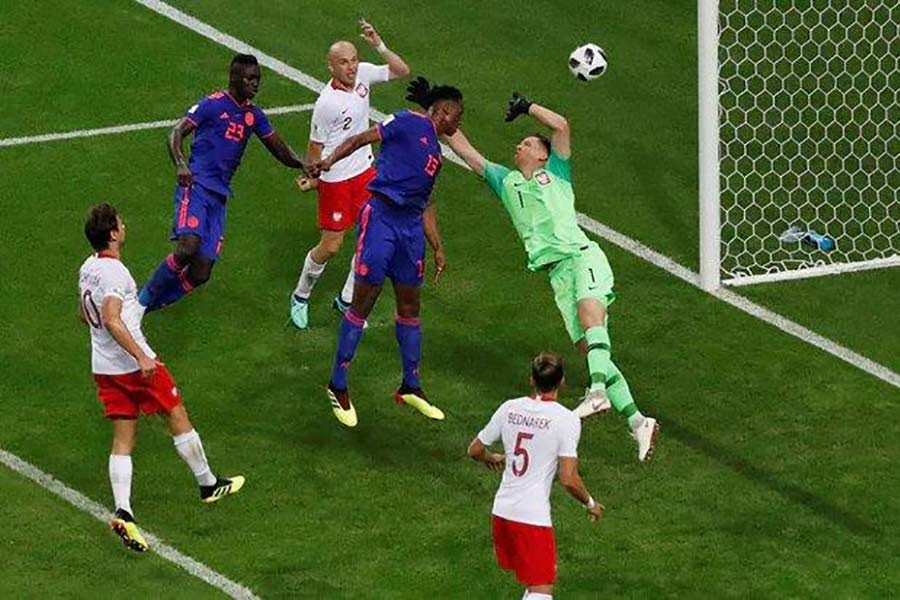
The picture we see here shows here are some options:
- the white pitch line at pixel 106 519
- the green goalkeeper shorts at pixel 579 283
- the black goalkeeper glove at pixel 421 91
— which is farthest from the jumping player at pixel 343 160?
the white pitch line at pixel 106 519

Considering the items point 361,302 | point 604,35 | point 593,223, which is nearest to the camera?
point 361,302

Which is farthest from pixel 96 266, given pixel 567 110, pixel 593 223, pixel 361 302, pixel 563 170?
pixel 567 110

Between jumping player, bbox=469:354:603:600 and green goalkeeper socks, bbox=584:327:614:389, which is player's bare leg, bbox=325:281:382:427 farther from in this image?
jumping player, bbox=469:354:603:600

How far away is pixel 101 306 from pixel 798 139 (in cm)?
908

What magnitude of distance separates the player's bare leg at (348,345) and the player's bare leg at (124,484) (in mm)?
2104

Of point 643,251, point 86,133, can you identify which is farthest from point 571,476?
point 86,133

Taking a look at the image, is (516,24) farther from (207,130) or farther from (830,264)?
(207,130)

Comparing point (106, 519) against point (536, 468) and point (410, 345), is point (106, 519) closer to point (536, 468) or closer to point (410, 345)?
point (410, 345)

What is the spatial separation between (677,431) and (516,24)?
313 inches

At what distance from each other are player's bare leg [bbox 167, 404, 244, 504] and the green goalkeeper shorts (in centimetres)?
262

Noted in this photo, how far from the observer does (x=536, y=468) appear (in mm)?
14117

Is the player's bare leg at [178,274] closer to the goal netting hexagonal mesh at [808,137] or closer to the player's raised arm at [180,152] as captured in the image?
the player's raised arm at [180,152]

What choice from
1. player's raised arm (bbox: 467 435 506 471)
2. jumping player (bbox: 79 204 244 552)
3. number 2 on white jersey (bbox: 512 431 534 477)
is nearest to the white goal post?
jumping player (bbox: 79 204 244 552)

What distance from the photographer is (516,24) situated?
983 inches
